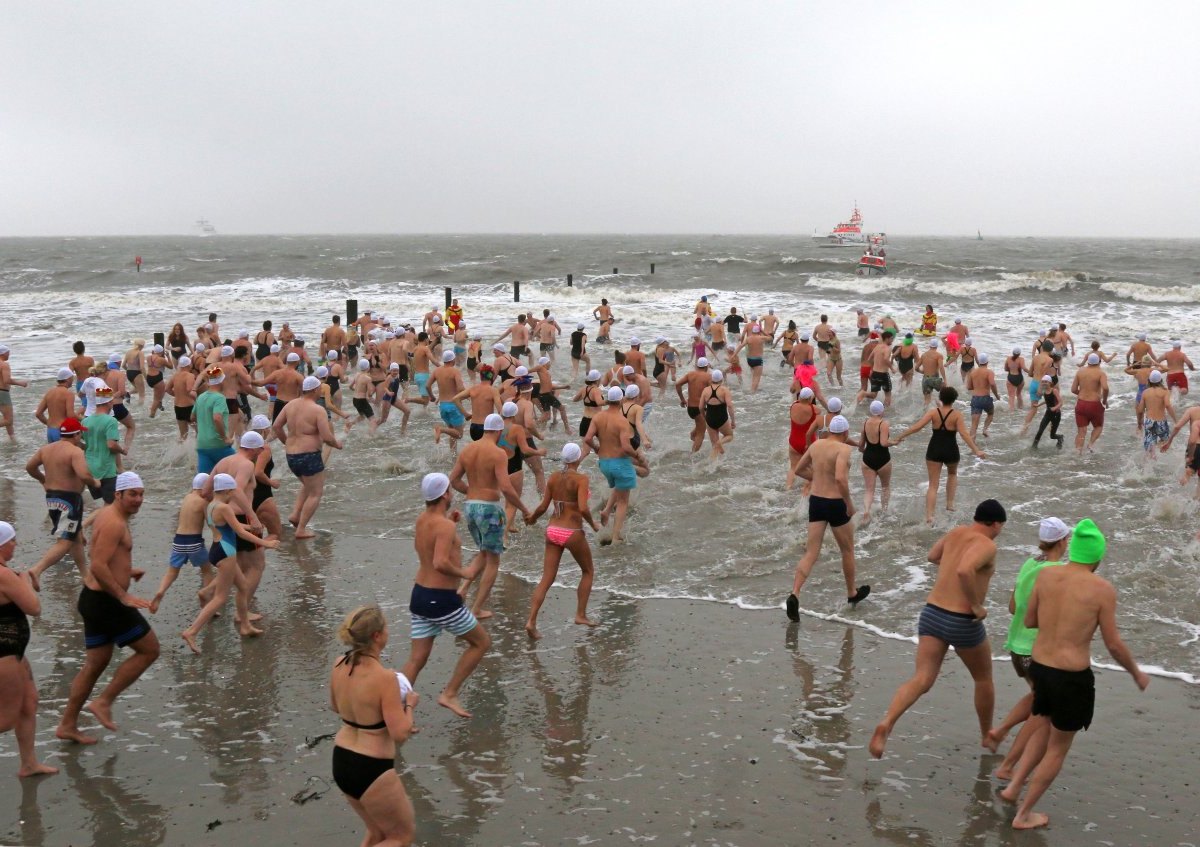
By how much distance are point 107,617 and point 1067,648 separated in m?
5.14

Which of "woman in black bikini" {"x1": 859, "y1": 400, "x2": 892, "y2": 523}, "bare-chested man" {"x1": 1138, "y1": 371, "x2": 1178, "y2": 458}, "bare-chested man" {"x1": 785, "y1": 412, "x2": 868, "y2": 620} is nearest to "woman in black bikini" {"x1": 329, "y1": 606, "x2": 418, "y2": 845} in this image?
"bare-chested man" {"x1": 785, "y1": 412, "x2": 868, "y2": 620}

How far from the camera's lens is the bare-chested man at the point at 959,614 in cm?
524

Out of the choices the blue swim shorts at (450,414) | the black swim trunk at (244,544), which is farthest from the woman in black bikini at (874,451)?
the black swim trunk at (244,544)

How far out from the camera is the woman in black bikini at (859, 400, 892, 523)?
33.5ft

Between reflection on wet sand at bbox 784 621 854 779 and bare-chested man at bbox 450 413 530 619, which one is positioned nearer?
reflection on wet sand at bbox 784 621 854 779

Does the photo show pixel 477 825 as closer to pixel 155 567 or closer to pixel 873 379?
pixel 155 567

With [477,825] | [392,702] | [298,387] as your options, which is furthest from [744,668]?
[298,387]

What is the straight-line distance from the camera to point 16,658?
16.5 ft

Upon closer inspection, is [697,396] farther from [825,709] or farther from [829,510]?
[825,709]

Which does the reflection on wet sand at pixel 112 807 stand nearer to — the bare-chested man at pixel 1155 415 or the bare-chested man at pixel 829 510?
the bare-chested man at pixel 829 510

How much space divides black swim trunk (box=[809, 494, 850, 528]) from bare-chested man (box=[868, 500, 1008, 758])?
2324 millimetres

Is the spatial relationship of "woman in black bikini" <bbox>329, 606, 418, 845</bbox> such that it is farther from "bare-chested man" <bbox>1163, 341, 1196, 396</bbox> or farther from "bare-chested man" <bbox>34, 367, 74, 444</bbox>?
"bare-chested man" <bbox>1163, 341, 1196, 396</bbox>

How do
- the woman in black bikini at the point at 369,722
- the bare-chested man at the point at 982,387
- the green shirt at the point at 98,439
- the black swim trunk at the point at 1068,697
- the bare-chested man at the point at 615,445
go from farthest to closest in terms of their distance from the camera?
the bare-chested man at the point at 982,387, the bare-chested man at the point at 615,445, the green shirt at the point at 98,439, the black swim trunk at the point at 1068,697, the woman in black bikini at the point at 369,722

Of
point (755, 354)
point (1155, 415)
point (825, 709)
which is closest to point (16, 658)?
point (825, 709)
